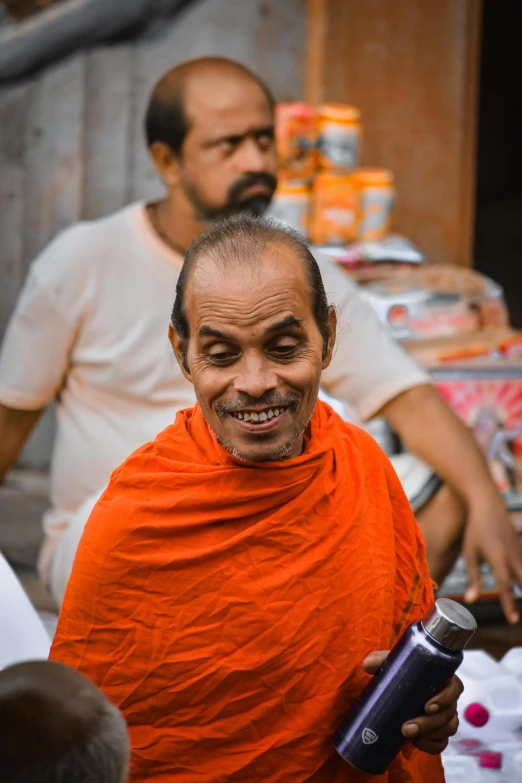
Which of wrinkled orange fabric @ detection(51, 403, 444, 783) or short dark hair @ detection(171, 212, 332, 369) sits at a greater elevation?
short dark hair @ detection(171, 212, 332, 369)

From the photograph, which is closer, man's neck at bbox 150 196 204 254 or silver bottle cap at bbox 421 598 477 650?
silver bottle cap at bbox 421 598 477 650

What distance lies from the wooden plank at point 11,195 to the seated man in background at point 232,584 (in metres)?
2.59

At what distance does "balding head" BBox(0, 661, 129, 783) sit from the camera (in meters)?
0.95

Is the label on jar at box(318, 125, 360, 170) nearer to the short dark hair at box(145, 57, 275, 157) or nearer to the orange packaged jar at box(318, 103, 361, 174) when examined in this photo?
the orange packaged jar at box(318, 103, 361, 174)

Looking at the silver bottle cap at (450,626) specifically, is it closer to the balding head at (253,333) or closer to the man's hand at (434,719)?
the man's hand at (434,719)

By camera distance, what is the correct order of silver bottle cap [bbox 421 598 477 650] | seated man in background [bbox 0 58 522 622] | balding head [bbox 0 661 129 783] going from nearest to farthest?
1. balding head [bbox 0 661 129 783]
2. silver bottle cap [bbox 421 598 477 650]
3. seated man in background [bbox 0 58 522 622]

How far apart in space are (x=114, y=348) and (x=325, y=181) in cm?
154

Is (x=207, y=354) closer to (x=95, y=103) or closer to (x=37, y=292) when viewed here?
(x=37, y=292)

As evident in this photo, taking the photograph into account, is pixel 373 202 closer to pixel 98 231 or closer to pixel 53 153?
pixel 53 153

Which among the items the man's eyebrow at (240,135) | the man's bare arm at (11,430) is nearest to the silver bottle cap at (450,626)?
the man's bare arm at (11,430)

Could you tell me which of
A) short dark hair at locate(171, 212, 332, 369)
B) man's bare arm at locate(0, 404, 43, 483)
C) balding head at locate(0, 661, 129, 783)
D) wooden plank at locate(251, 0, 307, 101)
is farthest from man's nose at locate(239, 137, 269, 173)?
balding head at locate(0, 661, 129, 783)

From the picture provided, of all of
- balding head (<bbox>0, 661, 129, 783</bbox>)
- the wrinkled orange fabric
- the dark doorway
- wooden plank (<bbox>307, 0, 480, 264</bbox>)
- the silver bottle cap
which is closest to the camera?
balding head (<bbox>0, 661, 129, 783</bbox>)

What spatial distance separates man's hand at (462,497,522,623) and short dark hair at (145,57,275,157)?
3.71ft

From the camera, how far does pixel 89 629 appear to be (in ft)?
5.12
